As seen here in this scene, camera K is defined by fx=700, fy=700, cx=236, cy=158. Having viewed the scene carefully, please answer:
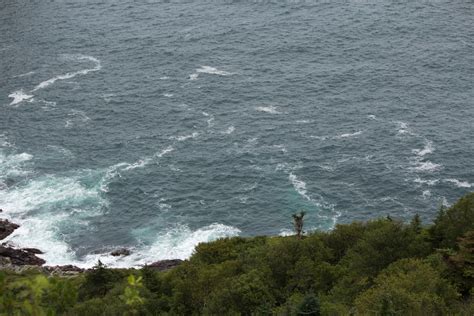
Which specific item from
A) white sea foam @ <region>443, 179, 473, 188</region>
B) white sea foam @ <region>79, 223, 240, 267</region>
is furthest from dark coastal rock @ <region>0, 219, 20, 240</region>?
white sea foam @ <region>443, 179, 473, 188</region>

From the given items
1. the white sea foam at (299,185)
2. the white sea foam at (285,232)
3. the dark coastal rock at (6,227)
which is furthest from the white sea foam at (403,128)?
the dark coastal rock at (6,227)

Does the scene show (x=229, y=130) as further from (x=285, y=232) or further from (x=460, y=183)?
(x=460, y=183)

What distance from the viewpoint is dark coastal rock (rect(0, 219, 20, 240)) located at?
162 metres

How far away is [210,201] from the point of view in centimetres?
17100

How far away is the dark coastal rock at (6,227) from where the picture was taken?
162250 mm

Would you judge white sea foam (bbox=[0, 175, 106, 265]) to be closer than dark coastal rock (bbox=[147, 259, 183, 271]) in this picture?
No

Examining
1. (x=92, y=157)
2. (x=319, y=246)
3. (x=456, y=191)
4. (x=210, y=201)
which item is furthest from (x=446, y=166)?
(x=92, y=157)

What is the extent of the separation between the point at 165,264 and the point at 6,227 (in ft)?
133

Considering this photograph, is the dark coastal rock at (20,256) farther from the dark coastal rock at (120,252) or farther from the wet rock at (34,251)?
the dark coastal rock at (120,252)

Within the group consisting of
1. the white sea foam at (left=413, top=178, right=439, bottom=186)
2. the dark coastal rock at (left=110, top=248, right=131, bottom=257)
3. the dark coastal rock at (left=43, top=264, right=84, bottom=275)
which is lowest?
the dark coastal rock at (left=110, top=248, right=131, bottom=257)

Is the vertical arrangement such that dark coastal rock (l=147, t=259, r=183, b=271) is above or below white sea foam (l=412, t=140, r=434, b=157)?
below

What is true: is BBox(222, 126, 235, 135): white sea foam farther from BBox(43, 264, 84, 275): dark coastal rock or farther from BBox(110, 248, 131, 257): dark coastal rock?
BBox(43, 264, 84, 275): dark coastal rock

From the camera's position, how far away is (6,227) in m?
164

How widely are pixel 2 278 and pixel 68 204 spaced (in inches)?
5984
